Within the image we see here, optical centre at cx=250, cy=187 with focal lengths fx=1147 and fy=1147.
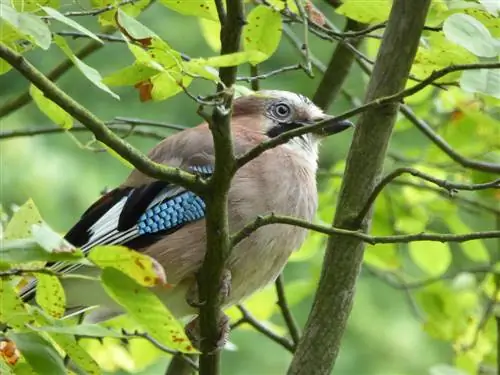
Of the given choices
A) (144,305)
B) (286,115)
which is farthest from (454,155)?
(144,305)

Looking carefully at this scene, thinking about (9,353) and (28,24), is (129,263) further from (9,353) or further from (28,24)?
(9,353)

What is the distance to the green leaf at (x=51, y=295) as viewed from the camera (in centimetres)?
148

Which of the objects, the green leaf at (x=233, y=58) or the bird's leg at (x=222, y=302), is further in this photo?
the bird's leg at (x=222, y=302)

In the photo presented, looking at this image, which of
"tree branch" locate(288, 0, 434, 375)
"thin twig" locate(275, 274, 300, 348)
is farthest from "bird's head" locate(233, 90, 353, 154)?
"tree branch" locate(288, 0, 434, 375)

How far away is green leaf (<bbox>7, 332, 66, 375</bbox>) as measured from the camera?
4.68 feet

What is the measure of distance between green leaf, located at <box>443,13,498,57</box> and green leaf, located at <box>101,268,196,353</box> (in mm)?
534

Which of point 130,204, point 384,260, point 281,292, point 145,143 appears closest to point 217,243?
point 130,204

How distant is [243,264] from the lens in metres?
2.31

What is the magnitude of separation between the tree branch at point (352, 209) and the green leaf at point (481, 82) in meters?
0.40

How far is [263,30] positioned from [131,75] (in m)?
0.42

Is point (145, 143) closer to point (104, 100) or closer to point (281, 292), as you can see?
point (104, 100)

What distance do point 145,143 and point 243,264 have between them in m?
3.84

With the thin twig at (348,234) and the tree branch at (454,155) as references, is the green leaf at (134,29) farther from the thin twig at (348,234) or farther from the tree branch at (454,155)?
the tree branch at (454,155)

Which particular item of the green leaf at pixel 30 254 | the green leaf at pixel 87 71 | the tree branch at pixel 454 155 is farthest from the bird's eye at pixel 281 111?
the green leaf at pixel 30 254
